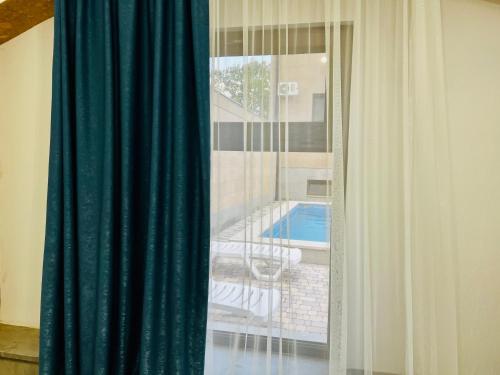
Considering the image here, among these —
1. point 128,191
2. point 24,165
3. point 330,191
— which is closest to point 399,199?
point 330,191

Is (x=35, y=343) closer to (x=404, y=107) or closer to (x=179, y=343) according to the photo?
(x=179, y=343)

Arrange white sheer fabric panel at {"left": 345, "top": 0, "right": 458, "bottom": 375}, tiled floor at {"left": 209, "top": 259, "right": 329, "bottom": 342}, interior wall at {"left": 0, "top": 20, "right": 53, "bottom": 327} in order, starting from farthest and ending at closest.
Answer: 1. interior wall at {"left": 0, "top": 20, "right": 53, "bottom": 327}
2. tiled floor at {"left": 209, "top": 259, "right": 329, "bottom": 342}
3. white sheer fabric panel at {"left": 345, "top": 0, "right": 458, "bottom": 375}

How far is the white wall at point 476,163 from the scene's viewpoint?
1251mm

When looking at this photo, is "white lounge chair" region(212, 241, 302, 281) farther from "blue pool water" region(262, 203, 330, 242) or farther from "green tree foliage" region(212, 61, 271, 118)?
"green tree foliage" region(212, 61, 271, 118)

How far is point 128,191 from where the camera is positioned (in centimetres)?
133

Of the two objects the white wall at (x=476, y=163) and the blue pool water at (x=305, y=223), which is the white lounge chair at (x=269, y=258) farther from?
the white wall at (x=476, y=163)

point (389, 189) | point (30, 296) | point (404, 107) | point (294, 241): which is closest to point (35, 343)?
point (30, 296)

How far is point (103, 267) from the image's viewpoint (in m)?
1.31

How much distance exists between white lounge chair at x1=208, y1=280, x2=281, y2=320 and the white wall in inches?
29.0

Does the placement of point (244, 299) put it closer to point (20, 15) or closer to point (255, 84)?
point (255, 84)

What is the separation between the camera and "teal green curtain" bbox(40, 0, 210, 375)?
131 cm

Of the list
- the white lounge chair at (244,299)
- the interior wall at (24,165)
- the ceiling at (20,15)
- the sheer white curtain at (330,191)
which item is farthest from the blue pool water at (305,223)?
the ceiling at (20,15)

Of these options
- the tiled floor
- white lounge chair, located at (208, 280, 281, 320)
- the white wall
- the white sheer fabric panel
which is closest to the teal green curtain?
white lounge chair, located at (208, 280, 281, 320)

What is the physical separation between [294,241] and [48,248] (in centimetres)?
102
